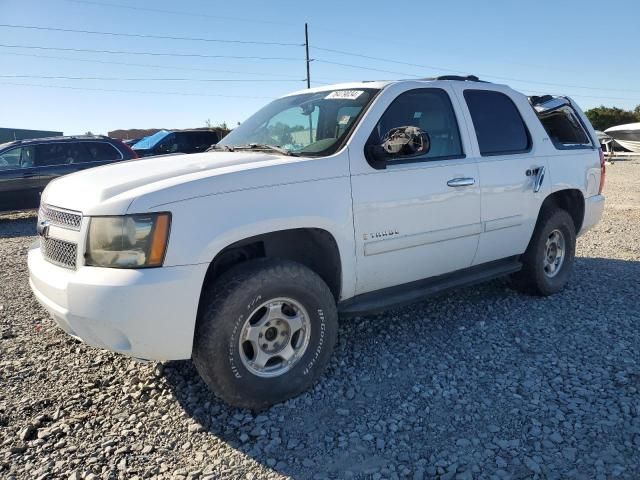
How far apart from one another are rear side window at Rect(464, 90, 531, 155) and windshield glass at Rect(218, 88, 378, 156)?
3.45 feet

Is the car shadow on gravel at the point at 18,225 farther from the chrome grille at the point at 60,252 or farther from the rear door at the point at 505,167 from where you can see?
the rear door at the point at 505,167

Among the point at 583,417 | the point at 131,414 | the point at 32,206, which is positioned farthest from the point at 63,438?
the point at 32,206

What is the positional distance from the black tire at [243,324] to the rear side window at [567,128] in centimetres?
345

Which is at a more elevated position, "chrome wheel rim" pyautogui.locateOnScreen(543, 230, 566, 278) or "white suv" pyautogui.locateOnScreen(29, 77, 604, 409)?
"white suv" pyautogui.locateOnScreen(29, 77, 604, 409)

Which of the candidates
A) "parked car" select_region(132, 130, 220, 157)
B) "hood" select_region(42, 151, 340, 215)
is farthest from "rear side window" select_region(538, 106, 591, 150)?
"parked car" select_region(132, 130, 220, 157)

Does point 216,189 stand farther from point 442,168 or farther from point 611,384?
point 611,384

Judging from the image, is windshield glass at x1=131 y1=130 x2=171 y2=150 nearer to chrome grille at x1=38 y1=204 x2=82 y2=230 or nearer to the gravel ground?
the gravel ground

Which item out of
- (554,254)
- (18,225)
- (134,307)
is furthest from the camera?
(18,225)

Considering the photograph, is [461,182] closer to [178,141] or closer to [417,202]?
[417,202]

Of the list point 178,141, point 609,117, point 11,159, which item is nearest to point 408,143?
point 11,159

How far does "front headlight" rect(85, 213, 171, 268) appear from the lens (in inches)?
100

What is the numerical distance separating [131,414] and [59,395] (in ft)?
1.93

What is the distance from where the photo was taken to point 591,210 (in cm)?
523

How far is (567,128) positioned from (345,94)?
282cm
